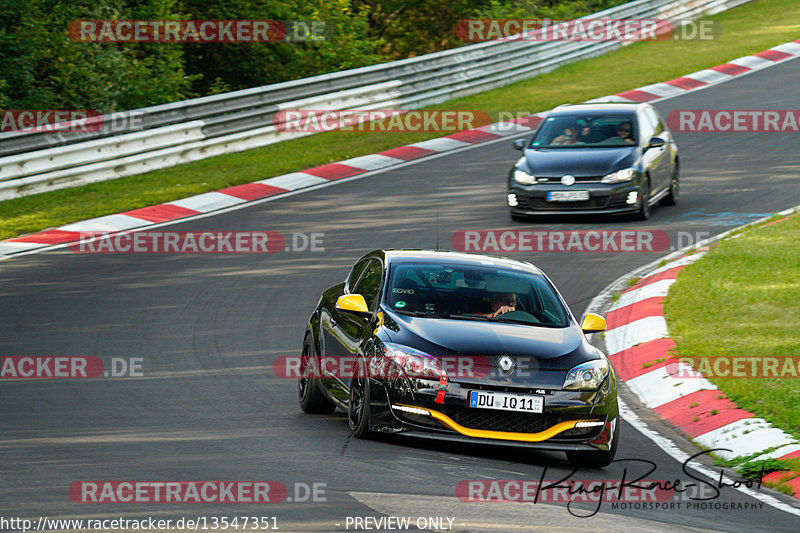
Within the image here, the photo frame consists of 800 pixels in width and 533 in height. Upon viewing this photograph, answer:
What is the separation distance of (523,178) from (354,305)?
9507mm

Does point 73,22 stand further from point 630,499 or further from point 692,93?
point 630,499

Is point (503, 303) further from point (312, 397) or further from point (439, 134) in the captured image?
point (439, 134)

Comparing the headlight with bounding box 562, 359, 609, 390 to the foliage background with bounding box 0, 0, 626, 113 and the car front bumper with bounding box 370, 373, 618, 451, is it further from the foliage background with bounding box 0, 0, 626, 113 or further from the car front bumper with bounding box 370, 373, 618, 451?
A: the foliage background with bounding box 0, 0, 626, 113

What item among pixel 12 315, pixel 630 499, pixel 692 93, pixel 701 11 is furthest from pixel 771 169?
pixel 701 11

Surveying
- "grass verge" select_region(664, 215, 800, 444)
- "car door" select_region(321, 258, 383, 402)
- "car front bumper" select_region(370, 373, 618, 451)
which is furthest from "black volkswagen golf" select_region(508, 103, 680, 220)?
"car front bumper" select_region(370, 373, 618, 451)

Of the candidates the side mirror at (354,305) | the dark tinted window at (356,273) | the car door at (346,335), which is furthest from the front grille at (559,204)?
the side mirror at (354,305)

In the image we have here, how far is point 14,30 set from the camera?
24984 millimetres

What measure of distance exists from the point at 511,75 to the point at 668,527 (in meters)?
24.7

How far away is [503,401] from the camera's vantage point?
26.2 ft

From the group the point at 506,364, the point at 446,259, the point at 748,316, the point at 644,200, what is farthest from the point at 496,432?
the point at 644,200

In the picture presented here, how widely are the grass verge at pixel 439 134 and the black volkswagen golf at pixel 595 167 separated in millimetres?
2707

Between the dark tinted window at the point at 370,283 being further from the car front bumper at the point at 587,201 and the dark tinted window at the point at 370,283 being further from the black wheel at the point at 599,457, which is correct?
the car front bumper at the point at 587,201

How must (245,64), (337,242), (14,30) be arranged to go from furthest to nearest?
(245,64)
(14,30)
(337,242)

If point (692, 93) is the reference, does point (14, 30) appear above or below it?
above
